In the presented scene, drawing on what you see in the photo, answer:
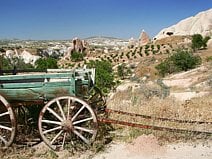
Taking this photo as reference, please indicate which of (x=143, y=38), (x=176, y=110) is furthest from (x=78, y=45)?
(x=176, y=110)

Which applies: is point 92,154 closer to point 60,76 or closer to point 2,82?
point 60,76

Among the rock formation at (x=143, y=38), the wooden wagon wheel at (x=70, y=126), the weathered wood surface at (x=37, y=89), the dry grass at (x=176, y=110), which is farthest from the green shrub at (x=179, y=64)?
the rock formation at (x=143, y=38)

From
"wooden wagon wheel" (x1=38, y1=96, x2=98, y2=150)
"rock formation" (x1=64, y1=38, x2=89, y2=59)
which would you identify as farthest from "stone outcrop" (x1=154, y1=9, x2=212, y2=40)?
"wooden wagon wheel" (x1=38, y1=96, x2=98, y2=150)

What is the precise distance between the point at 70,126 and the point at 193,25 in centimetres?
12305

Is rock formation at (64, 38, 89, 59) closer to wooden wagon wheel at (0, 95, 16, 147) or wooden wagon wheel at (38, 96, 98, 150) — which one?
wooden wagon wheel at (0, 95, 16, 147)

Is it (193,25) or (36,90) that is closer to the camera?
(36,90)

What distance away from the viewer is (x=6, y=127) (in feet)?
18.5

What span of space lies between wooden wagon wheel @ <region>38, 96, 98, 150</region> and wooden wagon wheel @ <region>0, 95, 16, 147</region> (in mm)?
444

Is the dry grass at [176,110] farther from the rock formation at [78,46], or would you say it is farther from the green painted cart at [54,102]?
the rock formation at [78,46]

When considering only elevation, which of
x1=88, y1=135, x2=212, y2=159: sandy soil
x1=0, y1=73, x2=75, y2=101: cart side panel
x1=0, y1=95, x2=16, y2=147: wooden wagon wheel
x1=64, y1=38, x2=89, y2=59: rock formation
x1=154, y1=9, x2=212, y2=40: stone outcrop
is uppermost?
x1=154, y1=9, x2=212, y2=40: stone outcrop

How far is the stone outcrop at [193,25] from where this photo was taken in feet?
377

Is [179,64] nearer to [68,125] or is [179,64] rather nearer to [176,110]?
[176,110]

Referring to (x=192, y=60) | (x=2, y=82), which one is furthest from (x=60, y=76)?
(x=192, y=60)

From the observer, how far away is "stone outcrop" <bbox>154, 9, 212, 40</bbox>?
11488cm
